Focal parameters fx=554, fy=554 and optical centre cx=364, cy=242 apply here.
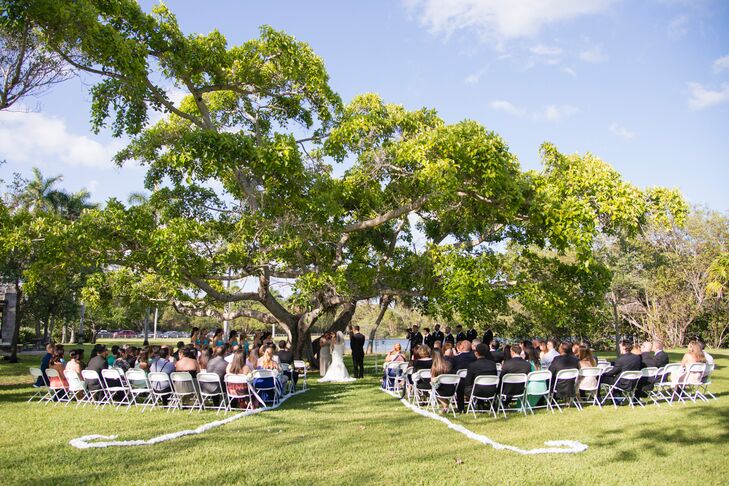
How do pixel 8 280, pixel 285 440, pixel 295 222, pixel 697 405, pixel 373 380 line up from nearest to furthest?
pixel 285 440 < pixel 697 405 < pixel 295 222 < pixel 373 380 < pixel 8 280

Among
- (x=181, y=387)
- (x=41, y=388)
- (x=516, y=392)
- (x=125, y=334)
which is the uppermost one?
(x=181, y=387)

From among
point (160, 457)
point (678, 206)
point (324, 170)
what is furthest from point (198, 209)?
point (678, 206)

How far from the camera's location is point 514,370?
9.61 meters

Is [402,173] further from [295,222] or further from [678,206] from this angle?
[678,206]

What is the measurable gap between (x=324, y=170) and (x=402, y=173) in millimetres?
2767

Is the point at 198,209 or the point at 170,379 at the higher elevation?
the point at 198,209

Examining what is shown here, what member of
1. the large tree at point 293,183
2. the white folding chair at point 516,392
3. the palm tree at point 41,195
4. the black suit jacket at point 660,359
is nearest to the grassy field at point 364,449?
the white folding chair at point 516,392

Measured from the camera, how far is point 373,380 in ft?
54.2

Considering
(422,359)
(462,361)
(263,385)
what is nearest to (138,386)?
(263,385)

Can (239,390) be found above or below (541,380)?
below

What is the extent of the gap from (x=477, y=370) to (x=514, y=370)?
629 millimetres

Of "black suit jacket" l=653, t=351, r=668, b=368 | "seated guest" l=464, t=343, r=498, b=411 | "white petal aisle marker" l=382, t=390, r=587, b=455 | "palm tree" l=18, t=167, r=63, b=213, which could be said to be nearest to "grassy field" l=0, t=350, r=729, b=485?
"white petal aisle marker" l=382, t=390, r=587, b=455

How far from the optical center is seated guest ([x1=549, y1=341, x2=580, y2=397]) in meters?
9.65

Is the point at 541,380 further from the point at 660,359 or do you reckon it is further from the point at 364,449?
the point at 364,449
